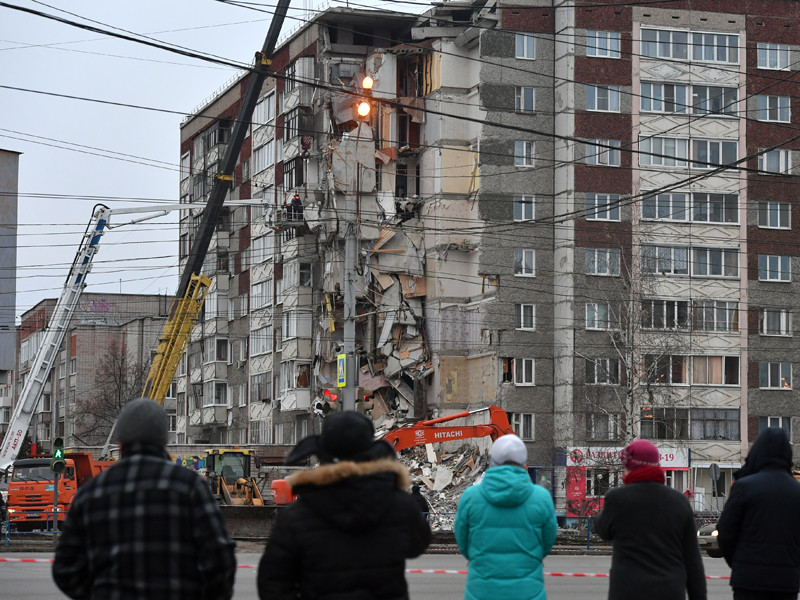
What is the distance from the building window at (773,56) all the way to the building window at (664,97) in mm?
4204

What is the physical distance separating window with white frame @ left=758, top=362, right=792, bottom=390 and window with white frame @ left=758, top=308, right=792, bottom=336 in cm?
147

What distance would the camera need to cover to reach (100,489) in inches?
222

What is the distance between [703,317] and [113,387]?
57.0 m

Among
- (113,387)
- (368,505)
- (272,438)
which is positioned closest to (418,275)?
(272,438)

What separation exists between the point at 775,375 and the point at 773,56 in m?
14.7

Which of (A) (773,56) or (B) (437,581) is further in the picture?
(A) (773,56)

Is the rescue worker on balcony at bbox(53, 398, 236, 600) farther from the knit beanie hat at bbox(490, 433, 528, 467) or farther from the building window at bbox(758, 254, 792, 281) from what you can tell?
the building window at bbox(758, 254, 792, 281)

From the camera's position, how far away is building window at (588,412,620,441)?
58.2 metres

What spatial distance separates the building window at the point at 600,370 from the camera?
59.2 meters

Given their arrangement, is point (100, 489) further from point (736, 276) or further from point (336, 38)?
point (336, 38)

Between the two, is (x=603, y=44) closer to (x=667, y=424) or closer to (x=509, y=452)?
(x=667, y=424)

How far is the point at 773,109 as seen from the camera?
63.7m

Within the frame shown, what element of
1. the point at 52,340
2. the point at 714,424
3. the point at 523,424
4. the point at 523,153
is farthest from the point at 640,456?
the point at 714,424

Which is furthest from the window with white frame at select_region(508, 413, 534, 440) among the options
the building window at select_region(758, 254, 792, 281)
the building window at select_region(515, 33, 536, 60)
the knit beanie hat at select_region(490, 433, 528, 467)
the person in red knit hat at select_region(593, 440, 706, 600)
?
the knit beanie hat at select_region(490, 433, 528, 467)
